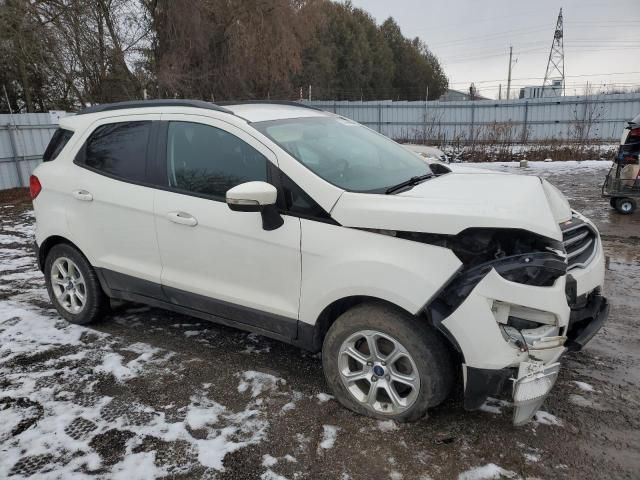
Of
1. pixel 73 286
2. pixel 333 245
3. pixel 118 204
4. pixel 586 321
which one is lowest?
pixel 73 286

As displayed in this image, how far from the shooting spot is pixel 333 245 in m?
2.79

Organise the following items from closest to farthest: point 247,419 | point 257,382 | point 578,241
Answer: point 247,419 < point 578,241 < point 257,382

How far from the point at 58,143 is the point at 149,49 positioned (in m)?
16.0

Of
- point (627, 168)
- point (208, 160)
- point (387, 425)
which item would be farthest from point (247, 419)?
point (627, 168)

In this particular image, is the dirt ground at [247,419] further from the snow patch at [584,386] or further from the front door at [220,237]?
the front door at [220,237]

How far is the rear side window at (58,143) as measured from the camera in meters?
4.16

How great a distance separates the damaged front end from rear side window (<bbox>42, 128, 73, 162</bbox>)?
3.37 metres

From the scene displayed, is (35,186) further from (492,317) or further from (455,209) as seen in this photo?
(492,317)

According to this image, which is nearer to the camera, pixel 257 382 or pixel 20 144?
pixel 257 382

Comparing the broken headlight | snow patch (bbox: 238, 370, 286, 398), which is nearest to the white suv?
the broken headlight

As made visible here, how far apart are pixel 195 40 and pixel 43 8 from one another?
689 cm

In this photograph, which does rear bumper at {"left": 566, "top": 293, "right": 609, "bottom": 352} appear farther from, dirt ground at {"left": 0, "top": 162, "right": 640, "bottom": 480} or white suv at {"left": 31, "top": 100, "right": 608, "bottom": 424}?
dirt ground at {"left": 0, "top": 162, "right": 640, "bottom": 480}

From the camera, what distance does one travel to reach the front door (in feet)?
9.98

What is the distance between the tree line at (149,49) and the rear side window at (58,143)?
12.1m
